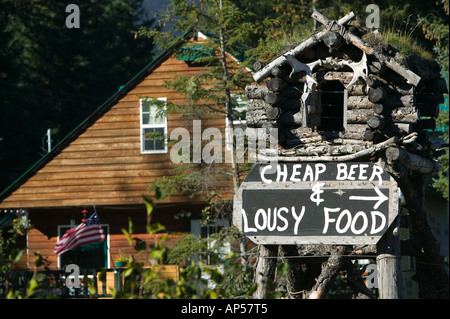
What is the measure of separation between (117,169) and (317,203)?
1121cm

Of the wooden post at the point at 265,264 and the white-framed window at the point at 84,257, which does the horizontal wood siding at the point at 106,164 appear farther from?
the wooden post at the point at 265,264

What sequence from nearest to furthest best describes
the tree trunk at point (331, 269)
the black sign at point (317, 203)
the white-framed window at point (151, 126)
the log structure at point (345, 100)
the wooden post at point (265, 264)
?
the black sign at point (317, 203)
the log structure at point (345, 100)
the wooden post at point (265, 264)
the tree trunk at point (331, 269)
the white-framed window at point (151, 126)

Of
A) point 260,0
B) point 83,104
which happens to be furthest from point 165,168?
point 83,104

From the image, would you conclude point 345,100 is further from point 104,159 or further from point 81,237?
point 104,159

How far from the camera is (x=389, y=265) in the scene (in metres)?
10.4

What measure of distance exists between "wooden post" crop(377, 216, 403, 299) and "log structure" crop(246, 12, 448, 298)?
890 millimetres

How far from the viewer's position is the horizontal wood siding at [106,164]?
20922 mm

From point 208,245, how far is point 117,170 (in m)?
4.45

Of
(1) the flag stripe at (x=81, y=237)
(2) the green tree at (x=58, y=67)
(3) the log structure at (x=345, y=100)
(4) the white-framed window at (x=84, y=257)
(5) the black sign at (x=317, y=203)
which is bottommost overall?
(4) the white-framed window at (x=84, y=257)

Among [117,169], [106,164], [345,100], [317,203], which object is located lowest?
[317,203]

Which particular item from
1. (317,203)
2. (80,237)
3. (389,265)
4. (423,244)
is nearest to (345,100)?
(317,203)

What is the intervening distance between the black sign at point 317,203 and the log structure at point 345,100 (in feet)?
0.93

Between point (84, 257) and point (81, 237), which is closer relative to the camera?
point (81, 237)

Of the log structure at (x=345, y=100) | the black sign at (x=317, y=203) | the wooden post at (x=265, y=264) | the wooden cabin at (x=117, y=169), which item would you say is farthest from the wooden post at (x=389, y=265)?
the wooden cabin at (x=117, y=169)
